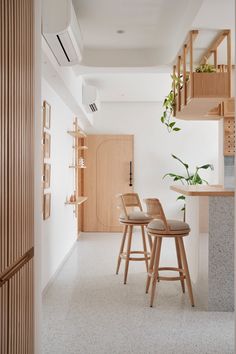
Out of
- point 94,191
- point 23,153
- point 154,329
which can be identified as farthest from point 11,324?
point 94,191

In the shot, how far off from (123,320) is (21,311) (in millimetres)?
1741

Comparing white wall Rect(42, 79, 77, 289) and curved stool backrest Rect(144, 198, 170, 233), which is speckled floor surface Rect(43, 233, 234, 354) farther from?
curved stool backrest Rect(144, 198, 170, 233)

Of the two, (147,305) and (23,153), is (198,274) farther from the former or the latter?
(23,153)

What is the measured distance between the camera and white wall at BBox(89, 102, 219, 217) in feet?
28.0

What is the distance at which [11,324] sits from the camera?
1751 millimetres

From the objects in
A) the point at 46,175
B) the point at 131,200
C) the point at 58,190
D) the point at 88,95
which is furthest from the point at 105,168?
the point at 46,175

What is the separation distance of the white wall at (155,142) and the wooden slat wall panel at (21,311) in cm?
655

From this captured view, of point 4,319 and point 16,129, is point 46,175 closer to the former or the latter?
point 16,129

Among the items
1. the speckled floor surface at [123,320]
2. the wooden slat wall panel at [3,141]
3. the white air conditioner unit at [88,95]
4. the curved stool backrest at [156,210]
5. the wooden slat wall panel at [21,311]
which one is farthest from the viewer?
the white air conditioner unit at [88,95]

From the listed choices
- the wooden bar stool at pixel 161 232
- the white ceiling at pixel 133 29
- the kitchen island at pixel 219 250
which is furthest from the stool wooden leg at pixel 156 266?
the white ceiling at pixel 133 29

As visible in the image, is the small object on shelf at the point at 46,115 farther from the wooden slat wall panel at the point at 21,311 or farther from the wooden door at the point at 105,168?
the wooden door at the point at 105,168

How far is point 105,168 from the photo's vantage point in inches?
338

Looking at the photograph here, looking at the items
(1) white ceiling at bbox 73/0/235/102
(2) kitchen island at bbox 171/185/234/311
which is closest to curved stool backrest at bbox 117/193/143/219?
(2) kitchen island at bbox 171/185/234/311

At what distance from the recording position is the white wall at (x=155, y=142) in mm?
8523
